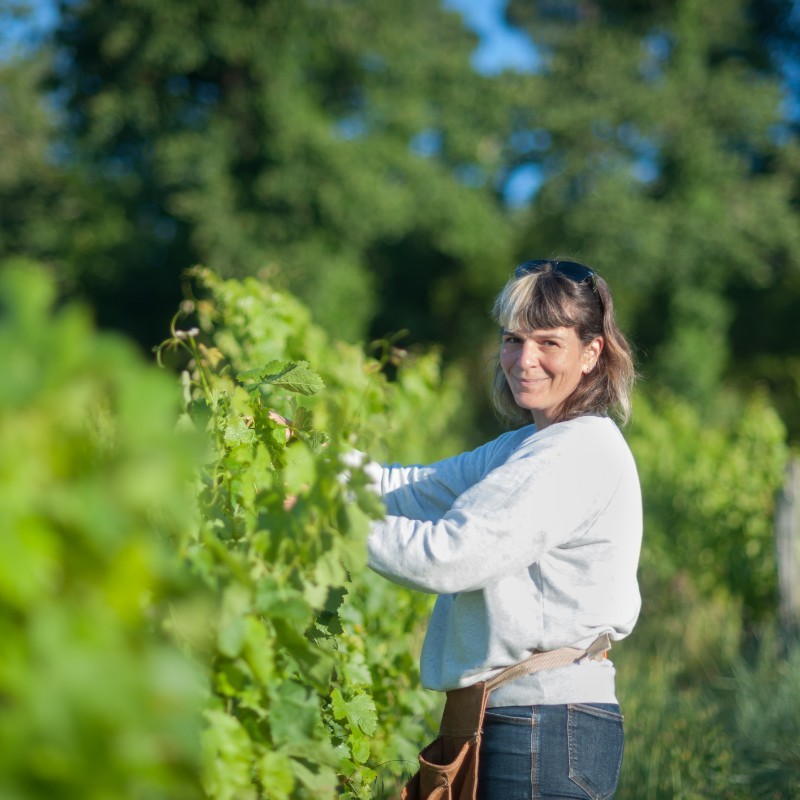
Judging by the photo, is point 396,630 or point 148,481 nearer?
point 148,481

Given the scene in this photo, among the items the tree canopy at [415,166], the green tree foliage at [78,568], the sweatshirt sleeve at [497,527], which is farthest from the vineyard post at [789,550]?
the tree canopy at [415,166]

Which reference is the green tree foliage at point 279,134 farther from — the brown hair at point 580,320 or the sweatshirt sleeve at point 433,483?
the brown hair at point 580,320

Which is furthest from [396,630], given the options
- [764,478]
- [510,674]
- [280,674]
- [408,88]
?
[408,88]

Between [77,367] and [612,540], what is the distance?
1316mm

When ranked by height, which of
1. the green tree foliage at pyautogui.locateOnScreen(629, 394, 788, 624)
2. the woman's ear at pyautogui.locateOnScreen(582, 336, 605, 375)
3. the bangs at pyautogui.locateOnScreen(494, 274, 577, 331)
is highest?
the green tree foliage at pyautogui.locateOnScreen(629, 394, 788, 624)

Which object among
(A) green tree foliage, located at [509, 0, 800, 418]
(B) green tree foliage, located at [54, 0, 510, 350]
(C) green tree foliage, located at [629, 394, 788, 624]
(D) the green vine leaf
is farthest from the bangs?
(A) green tree foliage, located at [509, 0, 800, 418]

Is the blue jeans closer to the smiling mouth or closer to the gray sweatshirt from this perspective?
the gray sweatshirt

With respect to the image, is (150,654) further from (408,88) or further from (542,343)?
(408,88)

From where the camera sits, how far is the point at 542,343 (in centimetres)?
213

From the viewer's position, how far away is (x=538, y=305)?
213 cm

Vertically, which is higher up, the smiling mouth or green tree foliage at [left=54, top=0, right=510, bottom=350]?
green tree foliage at [left=54, top=0, right=510, bottom=350]

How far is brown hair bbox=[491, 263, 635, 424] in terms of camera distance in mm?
2127

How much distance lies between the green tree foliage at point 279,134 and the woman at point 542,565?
1763 centimetres

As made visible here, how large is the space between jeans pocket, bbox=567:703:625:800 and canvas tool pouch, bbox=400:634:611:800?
0.10m
